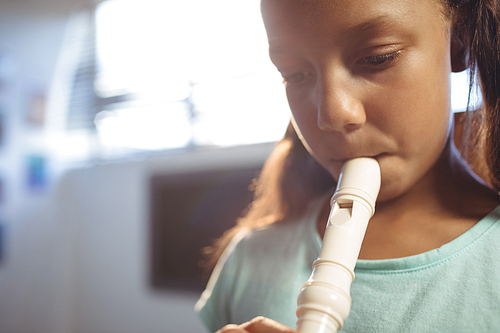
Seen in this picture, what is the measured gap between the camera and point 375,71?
1.18ft

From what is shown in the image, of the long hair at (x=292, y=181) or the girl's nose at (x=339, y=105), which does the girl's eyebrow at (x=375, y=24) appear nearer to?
the girl's nose at (x=339, y=105)

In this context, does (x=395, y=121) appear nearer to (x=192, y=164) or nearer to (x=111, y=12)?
(x=192, y=164)

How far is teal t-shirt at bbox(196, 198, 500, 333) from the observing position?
35 cm

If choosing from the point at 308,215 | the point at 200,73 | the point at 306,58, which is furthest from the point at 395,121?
the point at 200,73

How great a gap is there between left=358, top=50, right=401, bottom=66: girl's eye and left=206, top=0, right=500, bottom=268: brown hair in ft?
0.30

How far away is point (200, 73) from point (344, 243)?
177 cm

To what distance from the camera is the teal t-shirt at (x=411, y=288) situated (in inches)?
13.7

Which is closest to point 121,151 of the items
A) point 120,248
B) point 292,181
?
point 120,248

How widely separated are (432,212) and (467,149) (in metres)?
0.14

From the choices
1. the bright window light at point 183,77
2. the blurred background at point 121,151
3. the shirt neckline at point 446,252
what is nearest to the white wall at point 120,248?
the blurred background at point 121,151

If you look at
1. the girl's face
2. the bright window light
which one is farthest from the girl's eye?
the bright window light

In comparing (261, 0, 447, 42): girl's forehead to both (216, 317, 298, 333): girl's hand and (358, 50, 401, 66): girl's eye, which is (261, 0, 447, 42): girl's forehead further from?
(216, 317, 298, 333): girl's hand

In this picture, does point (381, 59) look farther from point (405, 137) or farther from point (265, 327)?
point (265, 327)

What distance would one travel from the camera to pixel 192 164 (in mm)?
1916
